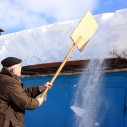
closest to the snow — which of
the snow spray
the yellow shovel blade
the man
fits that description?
the snow spray

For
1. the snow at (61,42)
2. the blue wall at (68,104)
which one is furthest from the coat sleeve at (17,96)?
the blue wall at (68,104)

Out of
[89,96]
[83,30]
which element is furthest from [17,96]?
[89,96]

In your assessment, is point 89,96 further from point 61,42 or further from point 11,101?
point 11,101

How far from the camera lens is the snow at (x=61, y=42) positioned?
11.1ft

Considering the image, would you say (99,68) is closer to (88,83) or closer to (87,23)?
(88,83)

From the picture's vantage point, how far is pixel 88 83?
4043 millimetres

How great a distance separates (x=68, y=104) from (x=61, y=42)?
1541mm

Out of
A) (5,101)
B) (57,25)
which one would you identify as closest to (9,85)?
(5,101)

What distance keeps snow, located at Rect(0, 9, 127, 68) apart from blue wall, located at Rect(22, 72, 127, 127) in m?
0.67

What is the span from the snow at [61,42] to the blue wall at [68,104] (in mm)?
672

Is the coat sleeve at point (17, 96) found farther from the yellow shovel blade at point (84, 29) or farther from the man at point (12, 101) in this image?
the yellow shovel blade at point (84, 29)

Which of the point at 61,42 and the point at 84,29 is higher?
the point at 61,42

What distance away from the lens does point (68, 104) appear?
4406 millimetres

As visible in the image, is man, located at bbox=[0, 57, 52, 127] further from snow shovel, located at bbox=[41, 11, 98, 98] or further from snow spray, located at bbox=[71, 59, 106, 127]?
snow spray, located at bbox=[71, 59, 106, 127]
